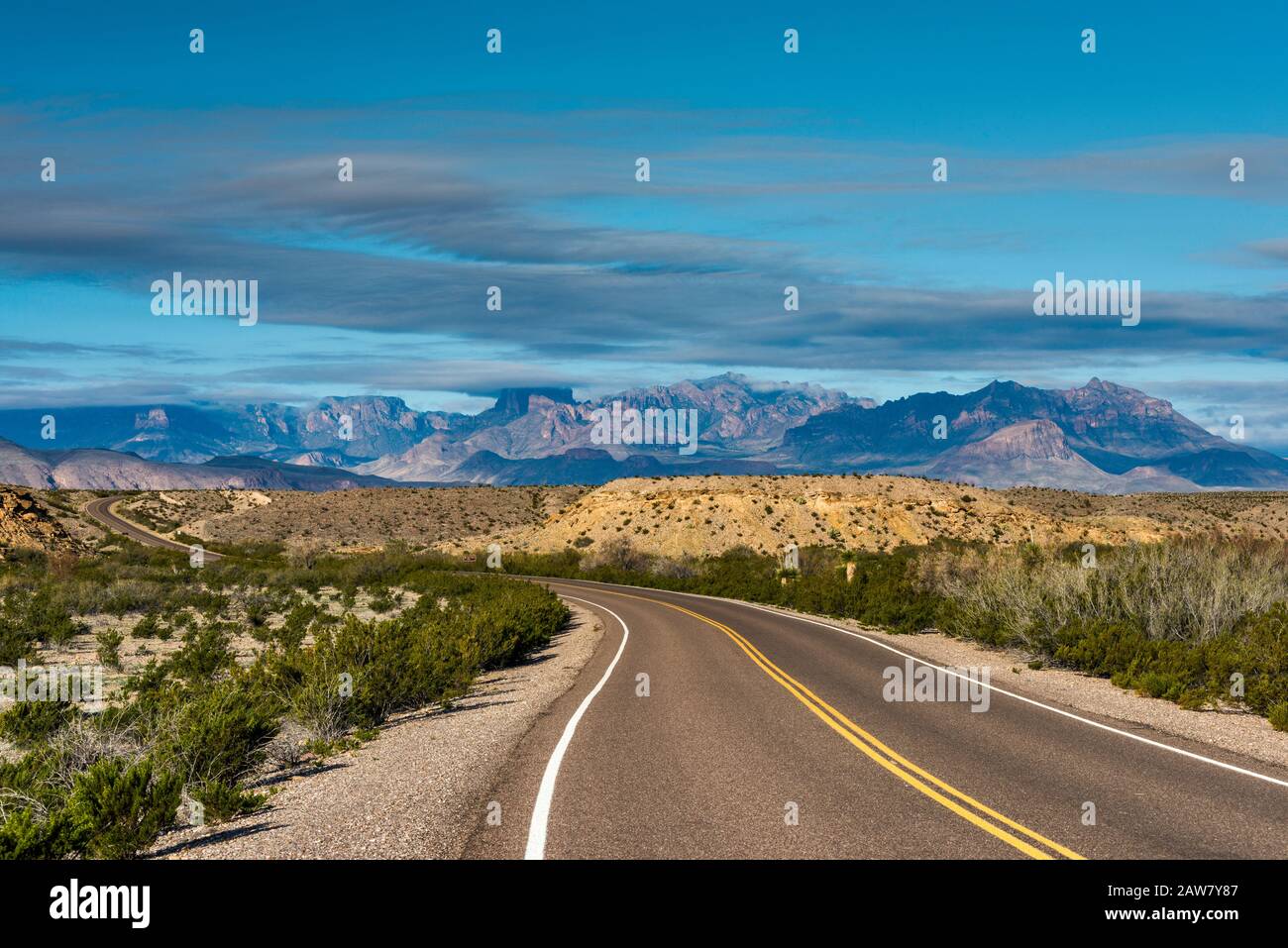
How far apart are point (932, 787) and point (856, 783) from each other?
2.45ft

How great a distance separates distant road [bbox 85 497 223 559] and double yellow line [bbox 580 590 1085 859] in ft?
203

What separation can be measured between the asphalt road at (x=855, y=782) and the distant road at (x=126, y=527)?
61532 mm

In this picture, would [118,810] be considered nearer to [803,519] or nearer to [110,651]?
[110,651]

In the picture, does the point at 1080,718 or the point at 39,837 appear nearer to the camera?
the point at 39,837

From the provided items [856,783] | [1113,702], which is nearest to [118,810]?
[856,783]

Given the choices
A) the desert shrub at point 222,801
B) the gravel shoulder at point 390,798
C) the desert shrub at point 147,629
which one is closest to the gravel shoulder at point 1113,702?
the gravel shoulder at point 390,798

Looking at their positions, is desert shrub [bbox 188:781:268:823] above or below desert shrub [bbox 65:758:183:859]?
below

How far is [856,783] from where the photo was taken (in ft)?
30.3

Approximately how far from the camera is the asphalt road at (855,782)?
7.27 meters

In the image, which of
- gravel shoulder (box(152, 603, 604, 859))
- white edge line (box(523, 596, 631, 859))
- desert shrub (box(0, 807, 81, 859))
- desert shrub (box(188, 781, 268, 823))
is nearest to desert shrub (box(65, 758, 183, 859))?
desert shrub (box(0, 807, 81, 859))

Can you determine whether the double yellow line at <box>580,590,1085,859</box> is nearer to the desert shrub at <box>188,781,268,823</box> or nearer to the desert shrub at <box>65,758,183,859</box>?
the desert shrub at <box>188,781,268,823</box>

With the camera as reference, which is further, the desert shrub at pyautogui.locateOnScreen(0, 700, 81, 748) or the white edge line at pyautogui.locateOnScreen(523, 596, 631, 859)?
the desert shrub at pyautogui.locateOnScreen(0, 700, 81, 748)

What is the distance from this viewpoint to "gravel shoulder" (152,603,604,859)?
7.39 meters

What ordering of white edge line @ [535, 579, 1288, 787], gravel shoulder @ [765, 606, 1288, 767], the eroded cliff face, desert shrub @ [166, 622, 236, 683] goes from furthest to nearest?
the eroded cliff face, desert shrub @ [166, 622, 236, 683], gravel shoulder @ [765, 606, 1288, 767], white edge line @ [535, 579, 1288, 787]
